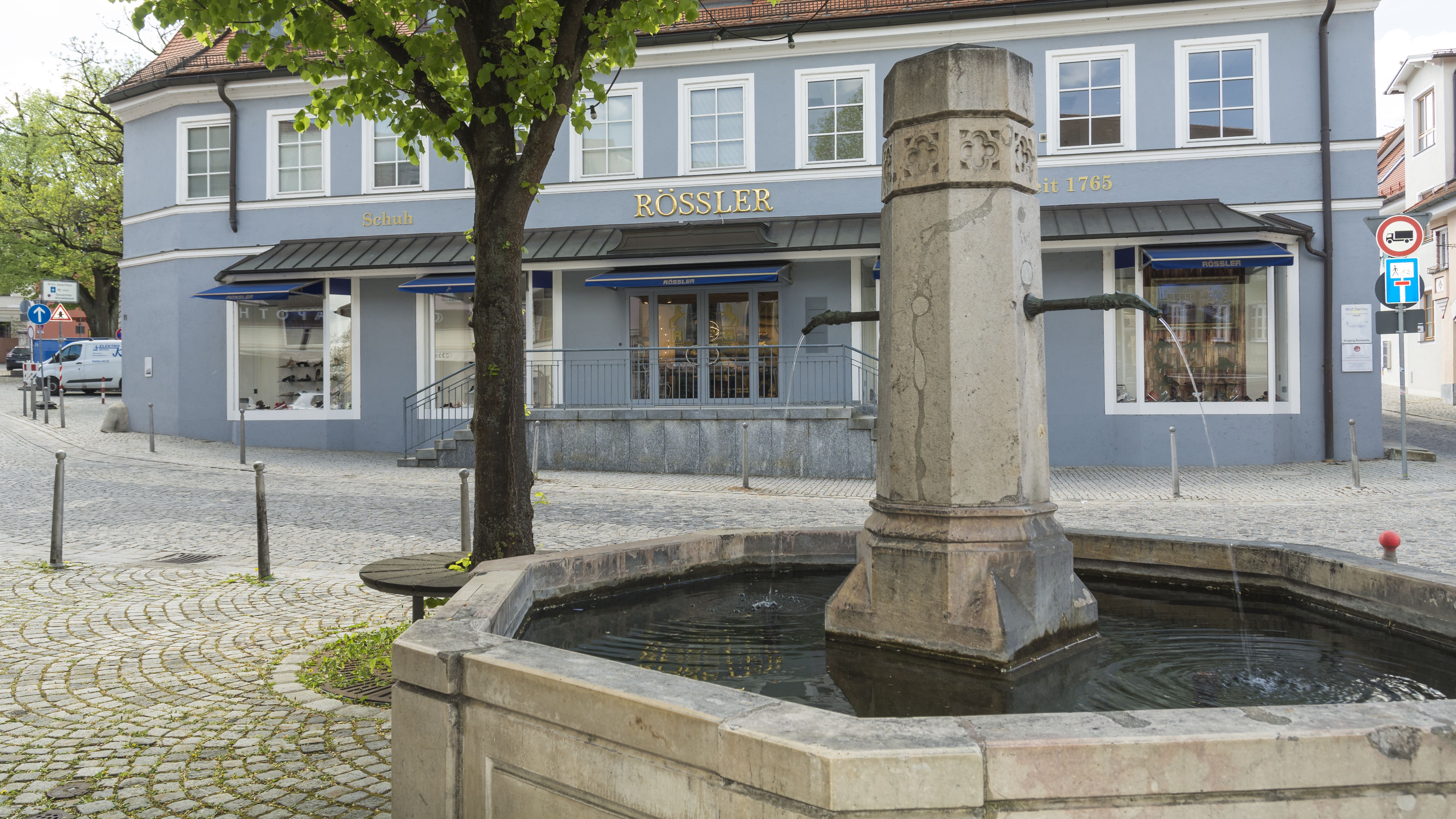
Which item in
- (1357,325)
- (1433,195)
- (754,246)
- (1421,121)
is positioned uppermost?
(1421,121)

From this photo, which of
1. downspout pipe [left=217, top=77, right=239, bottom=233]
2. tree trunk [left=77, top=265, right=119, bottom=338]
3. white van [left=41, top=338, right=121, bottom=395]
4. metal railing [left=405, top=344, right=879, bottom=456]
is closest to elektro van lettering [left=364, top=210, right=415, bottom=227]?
downspout pipe [left=217, top=77, right=239, bottom=233]

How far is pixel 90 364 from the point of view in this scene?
35406mm

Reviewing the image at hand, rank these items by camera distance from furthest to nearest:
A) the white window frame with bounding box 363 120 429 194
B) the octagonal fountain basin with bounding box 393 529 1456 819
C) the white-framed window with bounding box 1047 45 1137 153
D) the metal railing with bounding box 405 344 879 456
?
1. the white window frame with bounding box 363 120 429 194
2. the metal railing with bounding box 405 344 879 456
3. the white-framed window with bounding box 1047 45 1137 153
4. the octagonal fountain basin with bounding box 393 529 1456 819

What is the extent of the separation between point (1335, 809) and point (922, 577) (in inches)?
76.7

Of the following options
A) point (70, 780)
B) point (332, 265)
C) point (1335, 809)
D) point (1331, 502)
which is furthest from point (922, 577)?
point (332, 265)

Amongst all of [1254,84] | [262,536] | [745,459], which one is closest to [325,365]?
[745,459]

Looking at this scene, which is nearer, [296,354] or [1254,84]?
[1254,84]

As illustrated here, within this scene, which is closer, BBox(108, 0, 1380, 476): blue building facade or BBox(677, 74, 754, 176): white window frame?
BBox(108, 0, 1380, 476): blue building facade

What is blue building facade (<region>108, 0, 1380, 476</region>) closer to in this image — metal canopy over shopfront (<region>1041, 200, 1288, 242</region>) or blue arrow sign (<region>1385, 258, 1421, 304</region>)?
metal canopy over shopfront (<region>1041, 200, 1288, 242</region>)

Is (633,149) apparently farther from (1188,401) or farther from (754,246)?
(1188,401)

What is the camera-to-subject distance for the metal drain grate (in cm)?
877

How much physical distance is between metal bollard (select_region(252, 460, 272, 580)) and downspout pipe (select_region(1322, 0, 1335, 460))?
1615 centimetres

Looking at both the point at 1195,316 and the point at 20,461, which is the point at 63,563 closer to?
the point at 20,461

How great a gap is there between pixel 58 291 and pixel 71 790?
89.4ft
